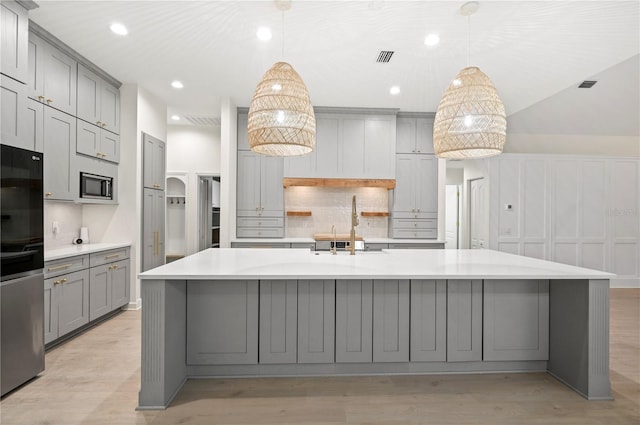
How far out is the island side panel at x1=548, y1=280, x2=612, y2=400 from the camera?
7.47 ft

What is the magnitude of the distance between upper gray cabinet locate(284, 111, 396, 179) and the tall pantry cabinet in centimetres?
216

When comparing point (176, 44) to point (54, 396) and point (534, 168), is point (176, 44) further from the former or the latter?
point (534, 168)

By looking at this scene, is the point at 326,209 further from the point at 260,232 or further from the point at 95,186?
the point at 95,186

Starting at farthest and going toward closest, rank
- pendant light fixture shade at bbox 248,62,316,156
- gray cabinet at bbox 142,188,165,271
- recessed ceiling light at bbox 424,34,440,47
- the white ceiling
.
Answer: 1. gray cabinet at bbox 142,188,165,271
2. recessed ceiling light at bbox 424,34,440,47
3. the white ceiling
4. pendant light fixture shade at bbox 248,62,316,156

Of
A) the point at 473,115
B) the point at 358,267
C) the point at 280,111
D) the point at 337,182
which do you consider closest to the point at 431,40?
the point at 473,115

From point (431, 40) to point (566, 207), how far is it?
448 centimetres

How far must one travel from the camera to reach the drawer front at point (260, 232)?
5254mm

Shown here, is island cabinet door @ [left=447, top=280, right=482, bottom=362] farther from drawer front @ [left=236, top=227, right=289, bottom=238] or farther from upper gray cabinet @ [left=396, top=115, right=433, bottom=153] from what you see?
upper gray cabinet @ [left=396, top=115, right=433, bottom=153]

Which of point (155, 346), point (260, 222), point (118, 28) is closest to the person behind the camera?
point (155, 346)

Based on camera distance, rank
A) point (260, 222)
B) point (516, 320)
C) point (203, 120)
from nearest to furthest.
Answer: point (516, 320) < point (260, 222) < point (203, 120)

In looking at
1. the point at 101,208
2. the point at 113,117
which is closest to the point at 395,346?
the point at 101,208

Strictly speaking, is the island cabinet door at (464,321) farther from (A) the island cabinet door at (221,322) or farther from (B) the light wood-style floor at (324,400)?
(A) the island cabinet door at (221,322)

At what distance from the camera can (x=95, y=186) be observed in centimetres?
387

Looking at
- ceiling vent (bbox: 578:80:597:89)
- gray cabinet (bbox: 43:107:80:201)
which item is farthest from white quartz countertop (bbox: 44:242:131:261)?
ceiling vent (bbox: 578:80:597:89)
